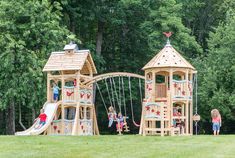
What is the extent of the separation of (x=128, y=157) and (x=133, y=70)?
87.5ft

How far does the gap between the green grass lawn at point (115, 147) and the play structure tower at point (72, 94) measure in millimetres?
4922

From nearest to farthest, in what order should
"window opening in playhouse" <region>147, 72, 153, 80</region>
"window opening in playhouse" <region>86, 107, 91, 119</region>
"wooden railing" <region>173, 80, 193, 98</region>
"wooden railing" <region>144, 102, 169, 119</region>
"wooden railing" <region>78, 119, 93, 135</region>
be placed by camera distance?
"wooden railing" <region>144, 102, 169, 119</region> < "wooden railing" <region>173, 80, 193, 98</region> < "wooden railing" <region>78, 119, 93, 135</region> < "window opening in playhouse" <region>147, 72, 153, 80</region> < "window opening in playhouse" <region>86, 107, 91, 119</region>

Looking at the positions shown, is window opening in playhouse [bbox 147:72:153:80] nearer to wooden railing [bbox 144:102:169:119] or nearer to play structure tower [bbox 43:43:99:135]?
wooden railing [bbox 144:102:169:119]

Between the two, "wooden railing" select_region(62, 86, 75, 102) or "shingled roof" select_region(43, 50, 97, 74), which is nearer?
"wooden railing" select_region(62, 86, 75, 102)

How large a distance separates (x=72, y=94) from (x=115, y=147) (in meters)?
8.99

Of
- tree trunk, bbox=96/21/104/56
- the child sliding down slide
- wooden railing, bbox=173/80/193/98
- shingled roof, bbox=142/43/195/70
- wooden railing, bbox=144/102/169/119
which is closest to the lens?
wooden railing, bbox=144/102/169/119

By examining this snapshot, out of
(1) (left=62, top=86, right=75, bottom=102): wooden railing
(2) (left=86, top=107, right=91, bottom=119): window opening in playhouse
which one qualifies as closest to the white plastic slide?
(1) (left=62, top=86, right=75, bottom=102): wooden railing

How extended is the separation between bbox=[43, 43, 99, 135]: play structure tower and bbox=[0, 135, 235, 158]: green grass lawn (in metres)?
4.92

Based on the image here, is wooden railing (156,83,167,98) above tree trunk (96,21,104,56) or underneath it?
underneath

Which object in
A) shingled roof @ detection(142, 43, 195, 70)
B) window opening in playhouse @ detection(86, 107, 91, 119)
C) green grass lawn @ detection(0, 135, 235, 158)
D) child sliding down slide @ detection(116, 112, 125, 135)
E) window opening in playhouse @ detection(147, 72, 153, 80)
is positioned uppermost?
shingled roof @ detection(142, 43, 195, 70)

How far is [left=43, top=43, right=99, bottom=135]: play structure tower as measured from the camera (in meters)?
26.3

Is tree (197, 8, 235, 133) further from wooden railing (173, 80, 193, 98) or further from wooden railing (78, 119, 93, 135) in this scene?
wooden railing (78, 119, 93, 135)

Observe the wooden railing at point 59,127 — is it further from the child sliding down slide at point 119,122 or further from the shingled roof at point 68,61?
the shingled roof at point 68,61

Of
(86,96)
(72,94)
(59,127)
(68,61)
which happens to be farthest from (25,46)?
(59,127)
